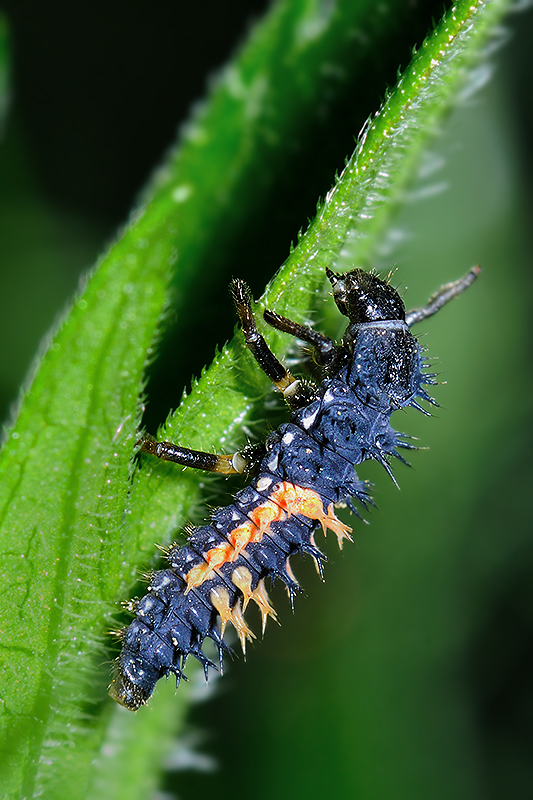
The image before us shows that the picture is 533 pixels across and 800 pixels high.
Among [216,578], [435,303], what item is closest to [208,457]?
[216,578]

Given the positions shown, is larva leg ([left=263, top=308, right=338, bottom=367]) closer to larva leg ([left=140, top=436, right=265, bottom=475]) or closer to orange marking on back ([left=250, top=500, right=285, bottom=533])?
larva leg ([left=140, top=436, right=265, bottom=475])

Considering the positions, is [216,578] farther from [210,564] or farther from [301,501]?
[301,501]

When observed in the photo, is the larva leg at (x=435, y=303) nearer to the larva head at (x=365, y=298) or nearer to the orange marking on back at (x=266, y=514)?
the larva head at (x=365, y=298)

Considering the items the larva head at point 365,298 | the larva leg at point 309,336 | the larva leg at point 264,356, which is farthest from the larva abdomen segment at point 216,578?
the larva head at point 365,298

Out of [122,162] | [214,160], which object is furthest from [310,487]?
[122,162]

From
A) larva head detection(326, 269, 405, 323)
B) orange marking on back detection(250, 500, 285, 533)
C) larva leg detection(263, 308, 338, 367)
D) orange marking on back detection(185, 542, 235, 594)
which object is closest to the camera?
larva leg detection(263, 308, 338, 367)

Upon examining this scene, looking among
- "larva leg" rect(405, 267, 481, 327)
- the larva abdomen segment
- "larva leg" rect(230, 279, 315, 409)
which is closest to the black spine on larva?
the larva abdomen segment
